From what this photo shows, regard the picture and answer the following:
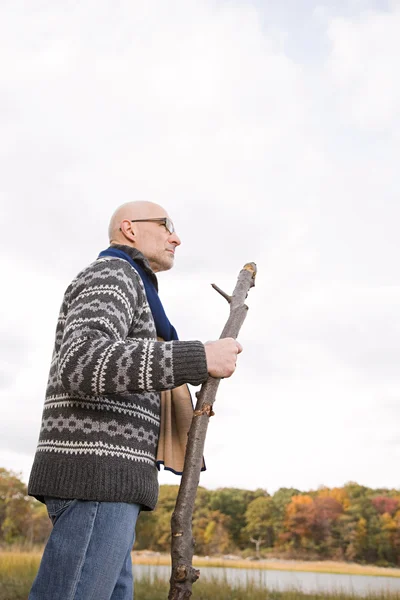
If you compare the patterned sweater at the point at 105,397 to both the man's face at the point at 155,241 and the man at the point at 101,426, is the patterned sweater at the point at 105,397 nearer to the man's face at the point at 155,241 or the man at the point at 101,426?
the man at the point at 101,426

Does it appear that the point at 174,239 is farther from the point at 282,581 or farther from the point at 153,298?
the point at 282,581

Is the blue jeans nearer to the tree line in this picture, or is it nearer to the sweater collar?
the sweater collar

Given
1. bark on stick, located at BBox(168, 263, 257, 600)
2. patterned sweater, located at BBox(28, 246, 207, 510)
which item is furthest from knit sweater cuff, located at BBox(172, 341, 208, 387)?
bark on stick, located at BBox(168, 263, 257, 600)

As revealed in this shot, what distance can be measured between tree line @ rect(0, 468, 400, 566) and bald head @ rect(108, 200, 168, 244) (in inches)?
465

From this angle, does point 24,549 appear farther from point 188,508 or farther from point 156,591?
point 188,508

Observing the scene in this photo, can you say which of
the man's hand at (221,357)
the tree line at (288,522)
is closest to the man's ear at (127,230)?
the man's hand at (221,357)

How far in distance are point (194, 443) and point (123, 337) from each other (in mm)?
499

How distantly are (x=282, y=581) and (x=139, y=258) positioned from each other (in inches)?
292

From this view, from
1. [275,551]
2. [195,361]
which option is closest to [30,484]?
[195,361]

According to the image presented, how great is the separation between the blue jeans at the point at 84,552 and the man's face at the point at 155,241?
40.3 inches

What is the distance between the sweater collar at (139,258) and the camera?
249 centimetres

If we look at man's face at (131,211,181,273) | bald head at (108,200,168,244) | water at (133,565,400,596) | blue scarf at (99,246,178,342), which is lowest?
water at (133,565,400,596)

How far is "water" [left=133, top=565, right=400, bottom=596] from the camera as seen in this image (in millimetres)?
8352

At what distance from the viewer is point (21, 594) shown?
7.16 meters
